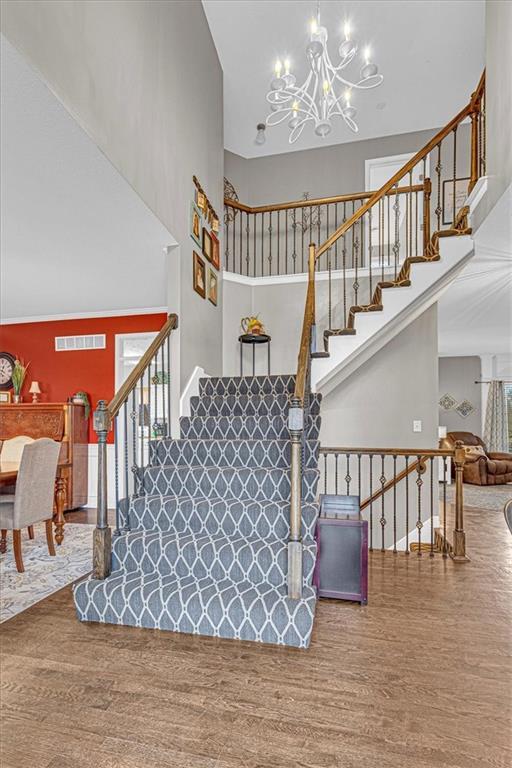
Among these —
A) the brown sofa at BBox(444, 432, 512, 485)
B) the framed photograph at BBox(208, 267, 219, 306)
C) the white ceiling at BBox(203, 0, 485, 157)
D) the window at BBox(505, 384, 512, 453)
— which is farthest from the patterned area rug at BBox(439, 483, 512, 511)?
the white ceiling at BBox(203, 0, 485, 157)

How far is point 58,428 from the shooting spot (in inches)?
214

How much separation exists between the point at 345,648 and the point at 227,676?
0.63 metres

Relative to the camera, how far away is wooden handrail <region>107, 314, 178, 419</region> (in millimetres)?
2809

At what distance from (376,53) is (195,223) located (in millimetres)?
3485

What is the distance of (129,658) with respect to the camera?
2100mm

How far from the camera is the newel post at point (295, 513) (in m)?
2.32

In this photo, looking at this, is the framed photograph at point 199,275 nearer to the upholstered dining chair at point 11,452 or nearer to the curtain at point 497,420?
the upholstered dining chair at point 11,452

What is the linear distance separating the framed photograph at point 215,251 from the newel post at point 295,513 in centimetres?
287

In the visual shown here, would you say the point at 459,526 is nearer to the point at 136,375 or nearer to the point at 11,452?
the point at 136,375

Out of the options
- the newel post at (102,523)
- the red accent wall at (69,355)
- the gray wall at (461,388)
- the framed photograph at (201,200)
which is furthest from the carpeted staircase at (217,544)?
the gray wall at (461,388)

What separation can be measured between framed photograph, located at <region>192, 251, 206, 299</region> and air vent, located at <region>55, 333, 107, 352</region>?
2.22 meters

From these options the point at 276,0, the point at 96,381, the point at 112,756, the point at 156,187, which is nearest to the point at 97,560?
the point at 112,756

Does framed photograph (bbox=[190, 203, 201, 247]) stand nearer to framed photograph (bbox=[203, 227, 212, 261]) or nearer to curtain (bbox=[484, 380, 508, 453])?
framed photograph (bbox=[203, 227, 212, 261])

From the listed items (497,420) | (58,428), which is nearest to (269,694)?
(58,428)
